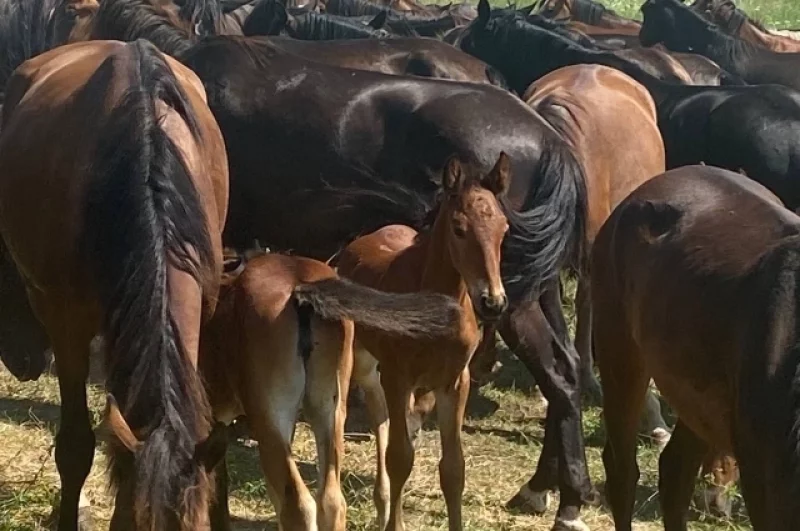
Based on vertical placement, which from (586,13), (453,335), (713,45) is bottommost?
(586,13)

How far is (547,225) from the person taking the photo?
17.7ft

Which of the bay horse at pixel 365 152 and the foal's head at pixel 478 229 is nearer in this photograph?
the foal's head at pixel 478 229

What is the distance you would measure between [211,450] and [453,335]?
5.31 feet

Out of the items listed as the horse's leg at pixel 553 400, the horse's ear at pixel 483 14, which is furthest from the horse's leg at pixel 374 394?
the horse's ear at pixel 483 14

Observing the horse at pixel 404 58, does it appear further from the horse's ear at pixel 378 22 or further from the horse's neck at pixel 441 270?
the horse's neck at pixel 441 270

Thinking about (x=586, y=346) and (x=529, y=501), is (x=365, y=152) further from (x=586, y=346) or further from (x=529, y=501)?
(x=586, y=346)

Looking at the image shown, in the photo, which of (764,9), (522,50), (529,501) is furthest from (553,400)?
(764,9)

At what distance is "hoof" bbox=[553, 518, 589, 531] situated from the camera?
17.2ft

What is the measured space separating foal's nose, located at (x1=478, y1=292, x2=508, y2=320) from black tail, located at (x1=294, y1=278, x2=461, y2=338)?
0.61 metres

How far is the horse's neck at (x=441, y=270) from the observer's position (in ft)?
15.5

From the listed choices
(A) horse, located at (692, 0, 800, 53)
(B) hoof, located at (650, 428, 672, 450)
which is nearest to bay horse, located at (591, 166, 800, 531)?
(B) hoof, located at (650, 428, 672, 450)

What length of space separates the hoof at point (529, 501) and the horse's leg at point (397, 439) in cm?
90

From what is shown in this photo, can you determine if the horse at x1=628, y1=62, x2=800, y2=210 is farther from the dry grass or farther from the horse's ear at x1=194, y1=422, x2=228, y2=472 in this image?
the horse's ear at x1=194, y1=422, x2=228, y2=472

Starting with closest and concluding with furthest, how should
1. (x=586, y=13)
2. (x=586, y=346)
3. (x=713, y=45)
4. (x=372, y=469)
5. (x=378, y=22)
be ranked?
(x=372, y=469) < (x=586, y=346) < (x=378, y=22) < (x=713, y=45) < (x=586, y=13)
